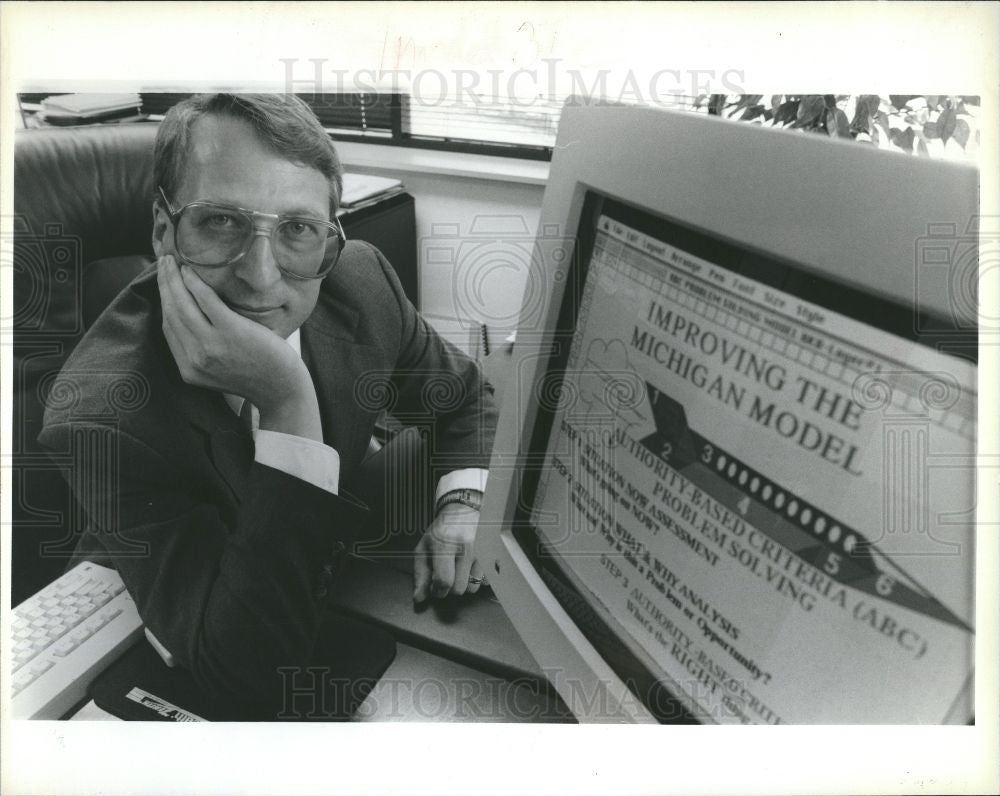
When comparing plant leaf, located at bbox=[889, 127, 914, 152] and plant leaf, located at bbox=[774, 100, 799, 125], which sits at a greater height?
plant leaf, located at bbox=[774, 100, 799, 125]

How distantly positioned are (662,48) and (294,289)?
0.43 metres

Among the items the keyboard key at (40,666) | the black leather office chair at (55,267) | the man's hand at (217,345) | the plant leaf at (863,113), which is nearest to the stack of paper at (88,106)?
the black leather office chair at (55,267)

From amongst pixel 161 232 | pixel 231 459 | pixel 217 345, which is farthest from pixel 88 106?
pixel 231 459

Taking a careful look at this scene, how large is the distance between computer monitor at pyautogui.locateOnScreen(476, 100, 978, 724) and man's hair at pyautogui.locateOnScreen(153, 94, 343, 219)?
229 mm

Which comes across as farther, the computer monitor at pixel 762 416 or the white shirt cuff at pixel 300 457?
the white shirt cuff at pixel 300 457

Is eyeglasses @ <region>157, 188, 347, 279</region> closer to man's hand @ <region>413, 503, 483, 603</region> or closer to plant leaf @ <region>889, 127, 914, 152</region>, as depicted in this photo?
man's hand @ <region>413, 503, 483, 603</region>

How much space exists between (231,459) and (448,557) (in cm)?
24

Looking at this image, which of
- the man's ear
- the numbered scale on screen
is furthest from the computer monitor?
the man's ear

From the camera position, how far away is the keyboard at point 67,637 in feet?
2.46

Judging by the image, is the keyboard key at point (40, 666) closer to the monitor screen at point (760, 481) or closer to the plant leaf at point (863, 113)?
the monitor screen at point (760, 481)

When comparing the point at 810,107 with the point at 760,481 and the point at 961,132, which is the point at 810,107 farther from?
the point at 760,481

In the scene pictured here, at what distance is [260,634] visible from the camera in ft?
2.40

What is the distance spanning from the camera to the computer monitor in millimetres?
508

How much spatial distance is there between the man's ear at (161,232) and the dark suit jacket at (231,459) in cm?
3
